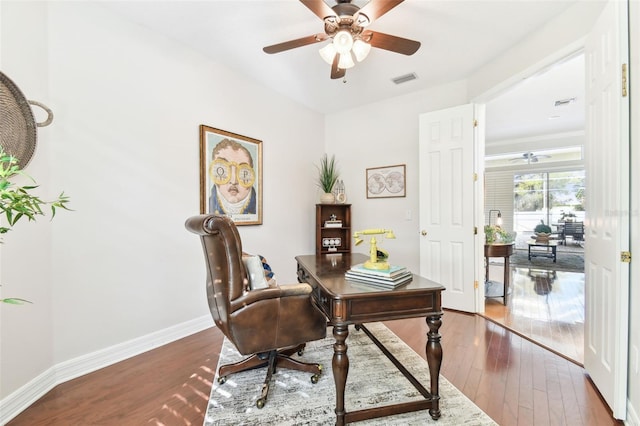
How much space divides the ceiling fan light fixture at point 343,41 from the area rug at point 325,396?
229 cm

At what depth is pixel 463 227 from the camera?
3334 millimetres

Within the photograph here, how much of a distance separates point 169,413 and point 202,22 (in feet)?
9.46

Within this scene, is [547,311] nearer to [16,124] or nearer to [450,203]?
[450,203]

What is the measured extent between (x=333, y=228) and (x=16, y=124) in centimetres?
338

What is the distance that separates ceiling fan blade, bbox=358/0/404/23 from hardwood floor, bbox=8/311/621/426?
2.46 meters

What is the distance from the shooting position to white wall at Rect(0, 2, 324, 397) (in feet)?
5.97

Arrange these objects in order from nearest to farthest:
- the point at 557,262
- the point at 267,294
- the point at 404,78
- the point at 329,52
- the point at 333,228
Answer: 1. the point at 267,294
2. the point at 329,52
3. the point at 404,78
4. the point at 333,228
5. the point at 557,262

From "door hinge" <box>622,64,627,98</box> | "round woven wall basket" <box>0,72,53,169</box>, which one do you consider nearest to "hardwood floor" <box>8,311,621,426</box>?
"round woven wall basket" <box>0,72,53,169</box>

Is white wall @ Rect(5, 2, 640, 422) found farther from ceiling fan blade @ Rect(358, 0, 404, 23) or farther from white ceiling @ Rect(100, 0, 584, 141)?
ceiling fan blade @ Rect(358, 0, 404, 23)

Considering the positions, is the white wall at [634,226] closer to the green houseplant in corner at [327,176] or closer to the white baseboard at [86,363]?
the green houseplant in corner at [327,176]

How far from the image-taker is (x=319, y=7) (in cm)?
180

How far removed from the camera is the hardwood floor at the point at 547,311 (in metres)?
2.58

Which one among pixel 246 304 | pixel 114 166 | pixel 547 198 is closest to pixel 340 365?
pixel 246 304

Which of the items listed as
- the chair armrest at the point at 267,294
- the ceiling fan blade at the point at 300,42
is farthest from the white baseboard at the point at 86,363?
the ceiling fan blade at the point at 300,42
